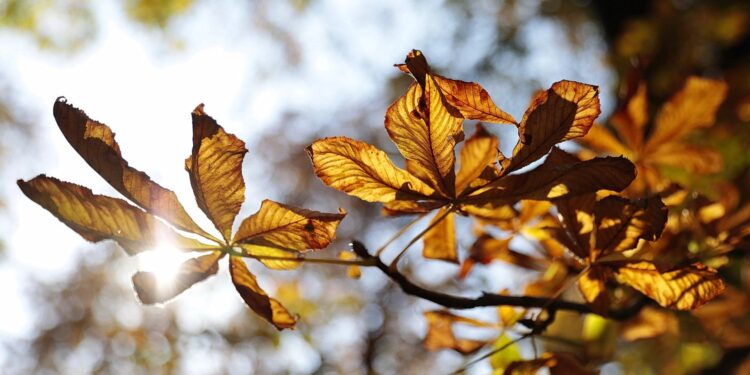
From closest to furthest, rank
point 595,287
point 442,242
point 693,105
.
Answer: point 595,287 < point 442,242 < point 693,105

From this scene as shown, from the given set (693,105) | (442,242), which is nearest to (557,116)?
(442,242)

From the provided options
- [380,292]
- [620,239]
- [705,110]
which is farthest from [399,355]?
[620,239]

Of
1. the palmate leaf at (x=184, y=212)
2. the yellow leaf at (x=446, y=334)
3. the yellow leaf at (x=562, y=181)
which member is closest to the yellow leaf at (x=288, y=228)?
the palmate leaf at (x=184, y=212)

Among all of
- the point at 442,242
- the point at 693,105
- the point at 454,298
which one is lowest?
the point at 454,298

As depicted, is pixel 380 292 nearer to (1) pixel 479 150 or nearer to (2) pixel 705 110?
(2) pixel 705 110

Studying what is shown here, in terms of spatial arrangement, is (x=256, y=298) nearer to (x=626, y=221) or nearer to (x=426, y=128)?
(x=426, y=128)

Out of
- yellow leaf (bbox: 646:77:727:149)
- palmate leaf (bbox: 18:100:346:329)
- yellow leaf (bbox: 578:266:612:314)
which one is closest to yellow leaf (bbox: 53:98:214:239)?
palmate leaf (bbox: 18:100:346:329)
